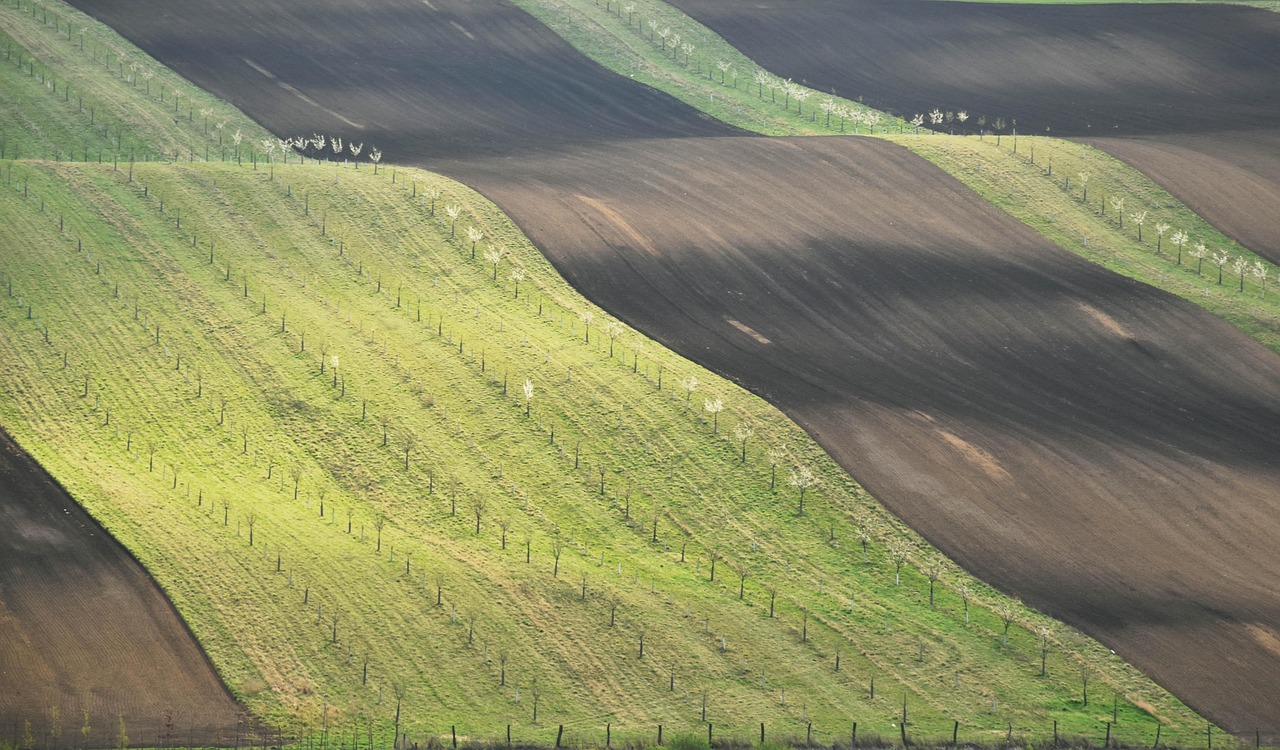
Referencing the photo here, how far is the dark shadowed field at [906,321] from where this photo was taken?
5650 cm

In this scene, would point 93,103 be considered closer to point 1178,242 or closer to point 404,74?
point 404,74

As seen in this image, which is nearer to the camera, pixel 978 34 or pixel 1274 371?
pixel 1274 371

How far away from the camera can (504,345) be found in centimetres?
7025

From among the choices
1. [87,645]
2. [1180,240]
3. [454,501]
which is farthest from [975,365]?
[87,645]

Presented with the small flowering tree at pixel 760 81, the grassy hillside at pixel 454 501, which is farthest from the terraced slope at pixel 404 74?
the grassy hillside at pixel 454 501

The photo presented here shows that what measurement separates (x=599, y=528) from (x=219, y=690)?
18.8 metres

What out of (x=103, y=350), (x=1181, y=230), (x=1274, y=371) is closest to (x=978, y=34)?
(x=1181, y=230)

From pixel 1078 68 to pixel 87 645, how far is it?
104 m

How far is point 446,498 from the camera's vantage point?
5950cm

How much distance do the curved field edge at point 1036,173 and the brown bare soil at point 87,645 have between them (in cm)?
6362

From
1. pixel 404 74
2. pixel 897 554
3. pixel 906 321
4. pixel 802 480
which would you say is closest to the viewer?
pixel 897 554

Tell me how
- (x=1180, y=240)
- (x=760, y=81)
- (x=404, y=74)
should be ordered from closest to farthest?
(x=1180, y=240)
(x=404, y=74)
(x=760, y=81)

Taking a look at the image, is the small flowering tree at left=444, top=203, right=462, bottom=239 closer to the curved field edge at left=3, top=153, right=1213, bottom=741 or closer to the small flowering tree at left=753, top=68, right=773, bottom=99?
the curved field edge at left=3, top=153, right=1213, bottom=741

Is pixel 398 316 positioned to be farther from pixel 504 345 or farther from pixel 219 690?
pixel 219 690
